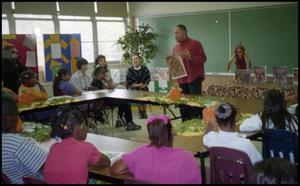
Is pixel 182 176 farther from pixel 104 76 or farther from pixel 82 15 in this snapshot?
pixel 82 15

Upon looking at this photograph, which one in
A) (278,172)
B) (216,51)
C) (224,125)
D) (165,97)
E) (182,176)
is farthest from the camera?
(216,51)

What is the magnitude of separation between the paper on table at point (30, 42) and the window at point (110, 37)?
1.98 m

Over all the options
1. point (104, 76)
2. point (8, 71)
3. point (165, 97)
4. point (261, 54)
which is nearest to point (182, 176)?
point (165, 97)

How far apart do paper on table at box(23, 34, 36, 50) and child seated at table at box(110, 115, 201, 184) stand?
19.3 ft

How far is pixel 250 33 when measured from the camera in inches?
302

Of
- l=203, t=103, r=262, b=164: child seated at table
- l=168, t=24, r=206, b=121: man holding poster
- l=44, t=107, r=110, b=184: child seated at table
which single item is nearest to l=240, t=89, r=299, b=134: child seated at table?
l=203, t=103, r=262, b=164: child seated at table

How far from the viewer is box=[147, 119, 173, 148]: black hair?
2080 millimetres

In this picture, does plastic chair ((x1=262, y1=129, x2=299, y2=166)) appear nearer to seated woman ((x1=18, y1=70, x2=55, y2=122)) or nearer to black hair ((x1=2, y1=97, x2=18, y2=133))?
black hair ((x1=2, y1=97, x2=18, y2=133))

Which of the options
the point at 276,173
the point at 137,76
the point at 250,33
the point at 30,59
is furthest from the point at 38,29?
the point at 276,173

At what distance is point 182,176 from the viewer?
197 centimetres

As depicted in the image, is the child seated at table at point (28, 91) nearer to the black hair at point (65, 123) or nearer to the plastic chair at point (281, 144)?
the black hair at point (65, 123)

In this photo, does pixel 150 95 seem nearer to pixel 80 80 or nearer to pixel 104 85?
pixel 104 85

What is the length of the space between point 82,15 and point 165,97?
175 inches

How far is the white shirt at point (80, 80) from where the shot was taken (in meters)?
6.31
